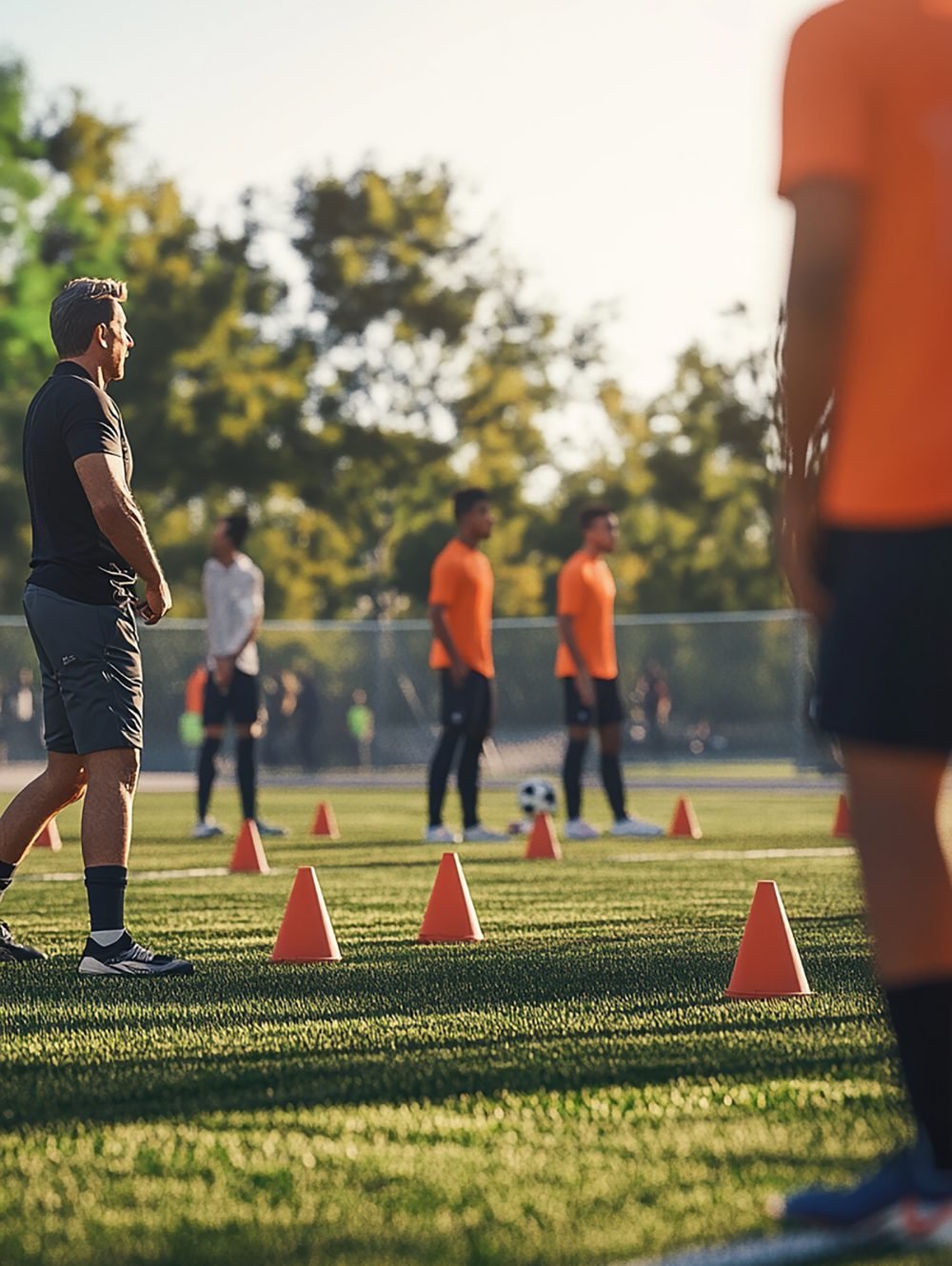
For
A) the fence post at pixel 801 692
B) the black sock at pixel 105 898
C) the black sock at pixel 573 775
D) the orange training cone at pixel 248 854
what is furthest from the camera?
the fence post at pixel 801 692

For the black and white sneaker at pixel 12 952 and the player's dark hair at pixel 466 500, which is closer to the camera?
the black and white sneaker at pixel 12 952

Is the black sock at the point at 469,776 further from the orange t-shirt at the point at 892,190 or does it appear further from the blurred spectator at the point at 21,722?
the blurred spectator at the point at 21,722

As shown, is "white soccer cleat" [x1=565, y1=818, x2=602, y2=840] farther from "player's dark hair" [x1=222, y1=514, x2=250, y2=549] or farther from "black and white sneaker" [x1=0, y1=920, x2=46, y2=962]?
"black and white sneaker" [x1=0, y1=920, x2=46, y2=962]

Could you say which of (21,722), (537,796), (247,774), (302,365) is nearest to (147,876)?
(247,774)

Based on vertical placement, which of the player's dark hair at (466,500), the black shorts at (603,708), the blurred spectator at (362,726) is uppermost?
the player's dark hair at (466,500)

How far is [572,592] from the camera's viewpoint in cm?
1527

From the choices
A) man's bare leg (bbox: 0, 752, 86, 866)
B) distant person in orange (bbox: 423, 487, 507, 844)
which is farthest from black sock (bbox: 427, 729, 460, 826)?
man's bare leg (bbox: 0, 752, 86, 866)

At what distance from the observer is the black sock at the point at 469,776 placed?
48.4 feet

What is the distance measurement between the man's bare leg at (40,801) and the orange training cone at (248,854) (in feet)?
14.9

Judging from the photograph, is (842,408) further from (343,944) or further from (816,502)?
(343,944)

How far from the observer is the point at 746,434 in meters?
59.5

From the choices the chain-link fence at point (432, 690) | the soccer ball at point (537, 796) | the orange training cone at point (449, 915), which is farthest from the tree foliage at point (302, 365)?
the orange training cone at point (449, 915)

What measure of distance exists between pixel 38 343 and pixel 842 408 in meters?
45.3

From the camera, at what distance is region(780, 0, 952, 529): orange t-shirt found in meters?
3.25
